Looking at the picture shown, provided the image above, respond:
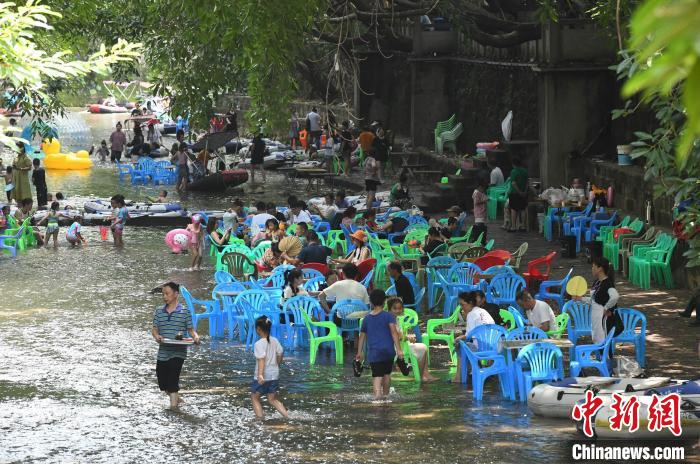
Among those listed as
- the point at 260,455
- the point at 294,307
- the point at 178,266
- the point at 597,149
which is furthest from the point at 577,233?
the point at 260,455

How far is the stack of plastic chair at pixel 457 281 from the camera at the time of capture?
54.4 feet

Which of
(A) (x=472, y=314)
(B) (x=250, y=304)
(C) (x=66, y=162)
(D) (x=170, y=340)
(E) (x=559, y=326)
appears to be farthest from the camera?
(C) (x=66, y=162)

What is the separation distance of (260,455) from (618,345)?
5710mm

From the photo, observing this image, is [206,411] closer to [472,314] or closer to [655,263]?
[472,314]

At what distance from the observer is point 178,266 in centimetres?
2178

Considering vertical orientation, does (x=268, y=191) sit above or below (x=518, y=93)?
below

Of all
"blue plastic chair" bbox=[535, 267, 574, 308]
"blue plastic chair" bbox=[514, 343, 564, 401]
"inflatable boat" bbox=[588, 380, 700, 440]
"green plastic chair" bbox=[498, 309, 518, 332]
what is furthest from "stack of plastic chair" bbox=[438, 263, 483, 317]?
"inflatable boat" bbox=[588, 380, 700, 440]

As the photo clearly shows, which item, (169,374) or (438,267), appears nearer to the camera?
(169,374)

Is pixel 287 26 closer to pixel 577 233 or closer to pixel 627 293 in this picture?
pixel 627 293

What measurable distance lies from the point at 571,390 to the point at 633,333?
2541mm

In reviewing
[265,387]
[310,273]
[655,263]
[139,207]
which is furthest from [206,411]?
[139,207]

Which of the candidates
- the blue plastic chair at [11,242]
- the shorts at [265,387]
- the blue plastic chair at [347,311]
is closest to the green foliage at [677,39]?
the shorts at [265,387]

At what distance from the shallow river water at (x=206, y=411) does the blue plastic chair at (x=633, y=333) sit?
1.66 m

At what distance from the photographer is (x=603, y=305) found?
12.5 metres
